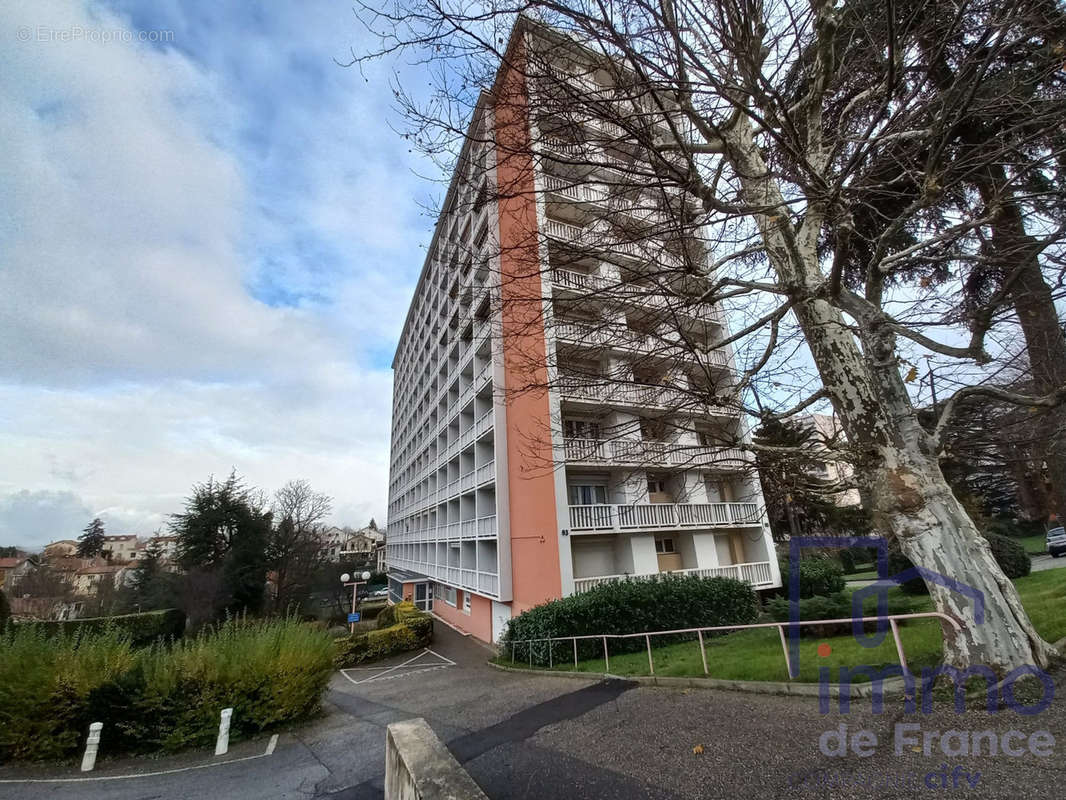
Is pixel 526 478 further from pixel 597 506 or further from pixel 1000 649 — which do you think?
pixel 1000 649

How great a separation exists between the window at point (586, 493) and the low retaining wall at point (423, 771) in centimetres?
1078

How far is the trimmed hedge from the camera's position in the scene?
15.5 metres

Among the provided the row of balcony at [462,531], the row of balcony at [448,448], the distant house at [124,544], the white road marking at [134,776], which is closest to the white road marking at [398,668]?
the row of balcony at [462,531]

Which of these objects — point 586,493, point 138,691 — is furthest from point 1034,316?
point 138,691

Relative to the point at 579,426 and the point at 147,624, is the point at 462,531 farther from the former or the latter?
the point at 147,624

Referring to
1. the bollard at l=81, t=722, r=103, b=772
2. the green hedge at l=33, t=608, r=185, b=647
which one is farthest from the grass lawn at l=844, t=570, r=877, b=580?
the green hedge at l=33, t=608, r=185, b=647

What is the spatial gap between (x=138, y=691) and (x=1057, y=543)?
32730mm

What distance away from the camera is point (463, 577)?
1825 centimetres

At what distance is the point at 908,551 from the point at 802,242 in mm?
3667

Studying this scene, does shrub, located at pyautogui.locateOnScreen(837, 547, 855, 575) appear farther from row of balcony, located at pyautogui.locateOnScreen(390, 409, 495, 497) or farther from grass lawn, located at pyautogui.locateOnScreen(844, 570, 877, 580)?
row of balcony, located at pyautogui.locateOnScreen(390, 409, 495, 497)

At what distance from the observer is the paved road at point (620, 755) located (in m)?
3.12

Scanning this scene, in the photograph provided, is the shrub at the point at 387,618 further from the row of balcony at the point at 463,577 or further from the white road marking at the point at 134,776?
the white road marking at the point at 134,776

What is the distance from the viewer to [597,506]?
42.0 feet

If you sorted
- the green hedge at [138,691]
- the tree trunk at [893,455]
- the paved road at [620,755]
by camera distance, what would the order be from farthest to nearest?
the green hedge at [138,691] < the tree trunk at [893,455] < the paved road at [620,755]
